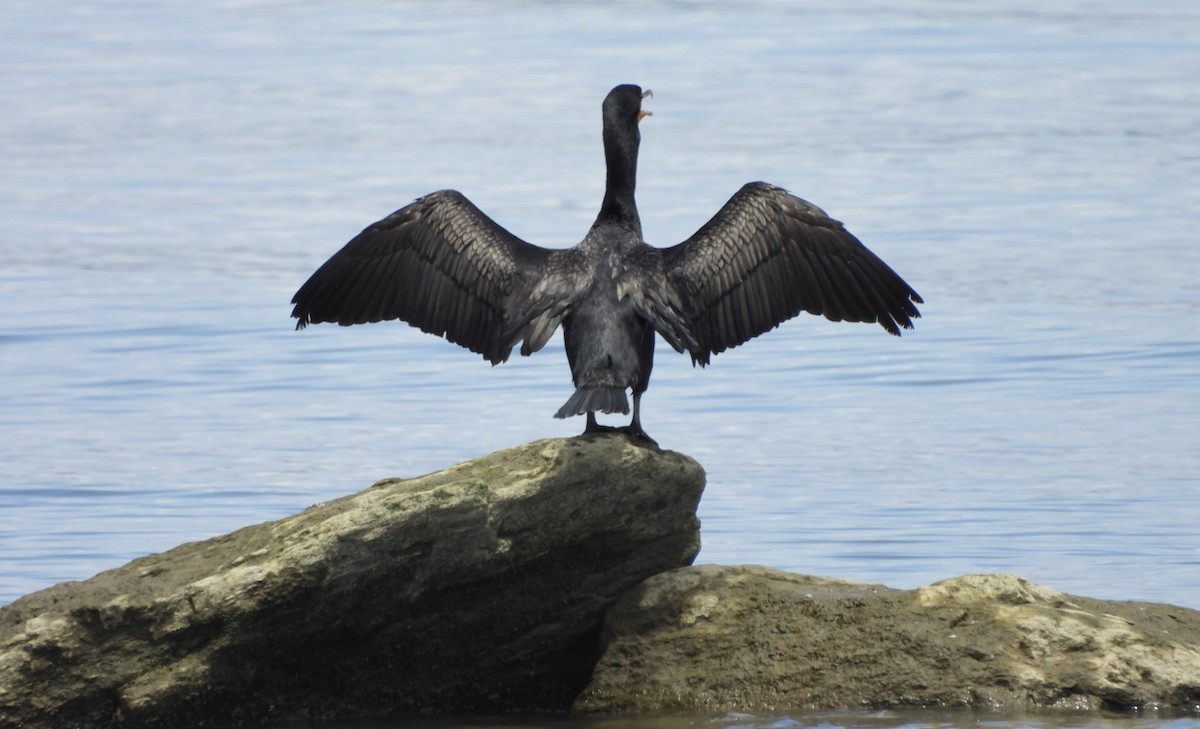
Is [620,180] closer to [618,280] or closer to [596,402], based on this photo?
[618,280]

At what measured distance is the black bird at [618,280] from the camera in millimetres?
7801

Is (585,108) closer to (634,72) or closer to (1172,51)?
(634,72)

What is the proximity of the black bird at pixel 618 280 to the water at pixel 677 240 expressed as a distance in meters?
1.75

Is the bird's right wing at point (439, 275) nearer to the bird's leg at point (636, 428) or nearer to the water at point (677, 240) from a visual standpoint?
the bird's leg at point (636, 428)

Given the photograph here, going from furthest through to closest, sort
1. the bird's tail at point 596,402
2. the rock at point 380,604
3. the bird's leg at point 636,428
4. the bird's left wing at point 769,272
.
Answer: the bird's left wing at point 769,272
the bird's leg at point 636,428
the bird's tail at point 596,402
the rock at point 380,604

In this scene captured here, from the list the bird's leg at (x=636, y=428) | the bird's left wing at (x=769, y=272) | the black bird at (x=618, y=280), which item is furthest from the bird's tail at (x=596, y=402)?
the bird's left wing at (x=769, y=272)

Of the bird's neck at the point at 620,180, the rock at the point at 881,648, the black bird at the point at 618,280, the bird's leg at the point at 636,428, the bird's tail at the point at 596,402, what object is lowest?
the rock at the point at 881,648

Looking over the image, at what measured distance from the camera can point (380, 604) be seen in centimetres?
703

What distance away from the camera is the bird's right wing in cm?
815

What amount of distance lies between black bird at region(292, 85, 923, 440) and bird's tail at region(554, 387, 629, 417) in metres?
0.14

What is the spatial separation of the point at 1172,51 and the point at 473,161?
36.4 feet

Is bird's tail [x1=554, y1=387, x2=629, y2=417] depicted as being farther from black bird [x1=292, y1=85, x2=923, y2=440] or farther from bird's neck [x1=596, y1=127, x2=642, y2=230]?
bird's neck [x1=596, y1=127, x2=642, y2=230]

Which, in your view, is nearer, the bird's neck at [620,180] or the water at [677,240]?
the bird's neck at [620,180]

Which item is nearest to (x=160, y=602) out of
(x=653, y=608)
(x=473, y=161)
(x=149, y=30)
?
(x=653, y=608)
